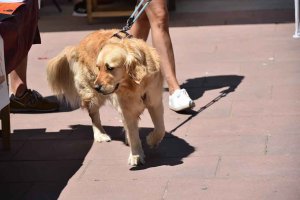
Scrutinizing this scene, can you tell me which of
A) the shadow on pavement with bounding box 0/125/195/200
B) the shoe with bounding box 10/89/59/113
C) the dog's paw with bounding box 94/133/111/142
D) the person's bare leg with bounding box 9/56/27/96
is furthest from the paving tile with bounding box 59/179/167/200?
the person's bare leg with bounding box 9/56/27/96

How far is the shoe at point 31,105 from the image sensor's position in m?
6.71

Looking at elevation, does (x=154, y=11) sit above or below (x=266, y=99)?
above

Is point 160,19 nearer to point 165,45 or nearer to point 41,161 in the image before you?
point 165,45

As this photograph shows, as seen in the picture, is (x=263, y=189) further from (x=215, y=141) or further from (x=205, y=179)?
(x=215, y=141)

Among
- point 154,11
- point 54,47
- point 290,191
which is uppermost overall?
point 154,11

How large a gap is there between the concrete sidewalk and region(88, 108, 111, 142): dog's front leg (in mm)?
82

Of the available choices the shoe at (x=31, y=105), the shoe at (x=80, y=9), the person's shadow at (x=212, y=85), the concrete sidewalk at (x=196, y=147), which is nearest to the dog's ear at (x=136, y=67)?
the concrete sidewalk at (x=196, y=147)

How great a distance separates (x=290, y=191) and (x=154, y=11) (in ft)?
8.13

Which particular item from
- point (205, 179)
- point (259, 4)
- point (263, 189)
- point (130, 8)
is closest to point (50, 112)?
point (205, 179)

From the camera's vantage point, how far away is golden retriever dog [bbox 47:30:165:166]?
4.75 meters

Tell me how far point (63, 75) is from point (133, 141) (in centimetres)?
112

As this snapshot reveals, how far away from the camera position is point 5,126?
220 inches

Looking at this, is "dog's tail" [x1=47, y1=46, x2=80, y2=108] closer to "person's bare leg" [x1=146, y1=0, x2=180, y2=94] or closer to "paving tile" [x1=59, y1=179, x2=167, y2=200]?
"person's bare leg" [x1=146, y1=0, x2=180, y2=94]

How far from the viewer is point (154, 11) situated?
249 inches
